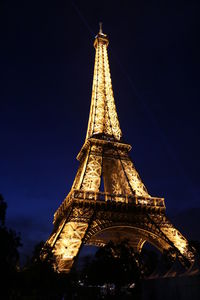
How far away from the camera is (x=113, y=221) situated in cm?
2145

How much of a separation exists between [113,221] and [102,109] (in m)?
14.2

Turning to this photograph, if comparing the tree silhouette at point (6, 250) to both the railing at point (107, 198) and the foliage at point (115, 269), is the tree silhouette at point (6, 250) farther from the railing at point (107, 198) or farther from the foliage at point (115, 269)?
the railing at point (107, 198)

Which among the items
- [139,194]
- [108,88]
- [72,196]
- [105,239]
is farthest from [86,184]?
[108,88]

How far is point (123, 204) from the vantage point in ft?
73.7

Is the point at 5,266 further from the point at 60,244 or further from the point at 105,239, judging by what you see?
the point at 105,239

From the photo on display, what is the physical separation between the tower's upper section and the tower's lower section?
8683mm

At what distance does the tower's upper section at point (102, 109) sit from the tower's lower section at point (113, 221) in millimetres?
8683

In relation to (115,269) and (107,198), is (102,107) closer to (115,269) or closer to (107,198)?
(107,198)

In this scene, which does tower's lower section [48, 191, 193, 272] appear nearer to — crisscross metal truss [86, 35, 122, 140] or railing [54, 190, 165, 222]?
railing [54, 190, 165, 222]

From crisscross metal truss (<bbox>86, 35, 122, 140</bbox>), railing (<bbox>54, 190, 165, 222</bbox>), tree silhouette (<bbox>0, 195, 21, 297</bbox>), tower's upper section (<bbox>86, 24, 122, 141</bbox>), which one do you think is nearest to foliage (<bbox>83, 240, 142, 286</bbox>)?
railing (<bbox>54, 190, 165, 222</bbox>)

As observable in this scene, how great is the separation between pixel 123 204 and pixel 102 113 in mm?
12208

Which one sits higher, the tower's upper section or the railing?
the tower's upper section

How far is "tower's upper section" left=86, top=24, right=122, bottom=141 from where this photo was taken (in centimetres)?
3002

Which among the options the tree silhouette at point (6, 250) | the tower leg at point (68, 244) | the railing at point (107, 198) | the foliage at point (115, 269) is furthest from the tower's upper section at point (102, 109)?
the tree silhouette at point (6, 250)
